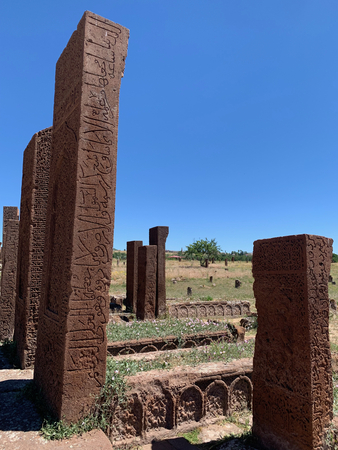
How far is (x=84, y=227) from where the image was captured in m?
3.20

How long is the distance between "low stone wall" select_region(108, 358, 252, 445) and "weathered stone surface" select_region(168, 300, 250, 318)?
22.8 ft

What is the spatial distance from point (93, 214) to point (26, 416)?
205cm

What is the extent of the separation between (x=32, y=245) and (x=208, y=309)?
906 centimetres

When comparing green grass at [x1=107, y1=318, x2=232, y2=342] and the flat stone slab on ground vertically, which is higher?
the flat stone slab on ground

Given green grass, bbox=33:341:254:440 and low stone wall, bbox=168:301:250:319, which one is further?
low stone wall, bbox=168:301:250:319

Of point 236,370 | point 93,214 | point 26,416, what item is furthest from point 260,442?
point 93,214

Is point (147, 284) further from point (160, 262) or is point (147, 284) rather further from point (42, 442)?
point (42, 442)

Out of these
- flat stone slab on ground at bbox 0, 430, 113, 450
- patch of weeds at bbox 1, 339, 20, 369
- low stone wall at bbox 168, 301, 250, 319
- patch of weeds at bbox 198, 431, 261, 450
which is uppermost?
flat stone slab on ground at bbox 0, 430, 113, 450

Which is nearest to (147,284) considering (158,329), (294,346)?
(158,329)

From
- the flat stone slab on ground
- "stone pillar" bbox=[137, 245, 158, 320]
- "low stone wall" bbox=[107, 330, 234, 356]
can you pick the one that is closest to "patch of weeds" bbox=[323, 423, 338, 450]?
the flat stone slab on ground

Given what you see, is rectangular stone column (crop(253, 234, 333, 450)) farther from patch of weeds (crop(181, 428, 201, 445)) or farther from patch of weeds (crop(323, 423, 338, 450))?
patch of weeds (crop(181, 428, 201, 445))

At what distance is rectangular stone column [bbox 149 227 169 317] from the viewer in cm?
1044

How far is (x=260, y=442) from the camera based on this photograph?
3682 mm

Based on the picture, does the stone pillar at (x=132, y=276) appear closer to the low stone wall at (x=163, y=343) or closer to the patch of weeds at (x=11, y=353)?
the low stone wall at (x=163, y=343)
